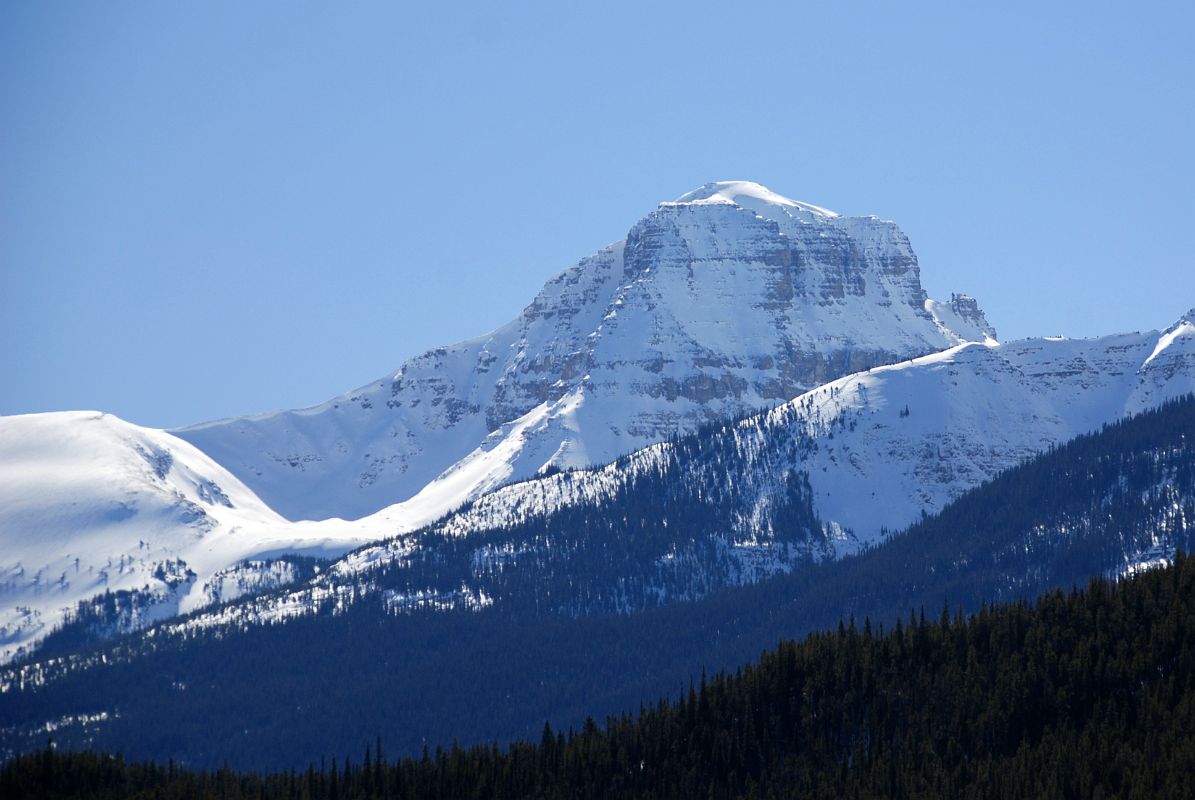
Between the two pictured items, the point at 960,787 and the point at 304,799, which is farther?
the point at 304,799

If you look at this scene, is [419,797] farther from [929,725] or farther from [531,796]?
[929,725]

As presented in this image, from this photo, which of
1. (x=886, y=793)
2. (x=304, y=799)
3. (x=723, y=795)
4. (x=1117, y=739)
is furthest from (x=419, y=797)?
(x=1117, y=739)

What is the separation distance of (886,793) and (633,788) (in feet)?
75.1

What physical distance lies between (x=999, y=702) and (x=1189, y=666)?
1625 cm

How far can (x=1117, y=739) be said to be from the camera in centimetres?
18825

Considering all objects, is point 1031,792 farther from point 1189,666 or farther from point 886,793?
point 1189,666

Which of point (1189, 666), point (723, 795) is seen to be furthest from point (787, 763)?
point (1189, 666)

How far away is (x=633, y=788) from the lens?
652 ft

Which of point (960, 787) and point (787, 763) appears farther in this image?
point (787, 763)

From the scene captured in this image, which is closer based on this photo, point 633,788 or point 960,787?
point 960,787

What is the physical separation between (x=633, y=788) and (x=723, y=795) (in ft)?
26.6

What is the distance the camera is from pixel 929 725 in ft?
655

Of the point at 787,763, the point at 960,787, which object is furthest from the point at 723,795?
the point at 960,787

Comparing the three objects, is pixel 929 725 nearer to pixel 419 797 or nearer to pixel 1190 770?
pixel 1190 770
